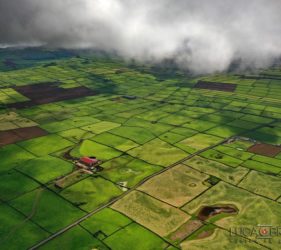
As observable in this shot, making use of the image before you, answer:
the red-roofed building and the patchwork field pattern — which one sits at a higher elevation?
the red-roofed building

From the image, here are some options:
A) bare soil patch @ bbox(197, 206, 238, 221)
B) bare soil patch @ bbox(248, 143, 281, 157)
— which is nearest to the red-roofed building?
bare soil patch @ bbox(197, 206, 238, 221)

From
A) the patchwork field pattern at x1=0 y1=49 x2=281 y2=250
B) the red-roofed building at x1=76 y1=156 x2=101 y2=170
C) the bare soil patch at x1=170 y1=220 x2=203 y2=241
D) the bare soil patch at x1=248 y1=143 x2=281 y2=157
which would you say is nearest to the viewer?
the bare soil patch at x1=170 y1=220 x2=203 y2=241

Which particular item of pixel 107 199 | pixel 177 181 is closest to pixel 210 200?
pixel 177 181

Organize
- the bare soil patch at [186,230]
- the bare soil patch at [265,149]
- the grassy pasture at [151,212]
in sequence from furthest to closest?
the bare soil patch at [265,149] < the grassy pasture at [151,212] < the bare soil patch at [186,230]

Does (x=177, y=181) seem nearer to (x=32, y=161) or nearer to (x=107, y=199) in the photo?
(x=107, y=199)

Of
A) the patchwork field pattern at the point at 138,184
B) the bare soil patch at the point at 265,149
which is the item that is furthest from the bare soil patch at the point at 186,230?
the bare soil patch at the point at 265,149

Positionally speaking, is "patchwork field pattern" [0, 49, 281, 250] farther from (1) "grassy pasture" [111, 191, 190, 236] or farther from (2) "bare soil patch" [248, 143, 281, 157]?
(2) "bare soil patch" [248, 143, 281, 157]

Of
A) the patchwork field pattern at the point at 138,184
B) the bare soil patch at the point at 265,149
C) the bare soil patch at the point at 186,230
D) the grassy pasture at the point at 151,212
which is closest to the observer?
the bare soil patch at the point at 186,230

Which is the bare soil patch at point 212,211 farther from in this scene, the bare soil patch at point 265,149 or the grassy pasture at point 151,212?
the bare soil patch at point 265,149
